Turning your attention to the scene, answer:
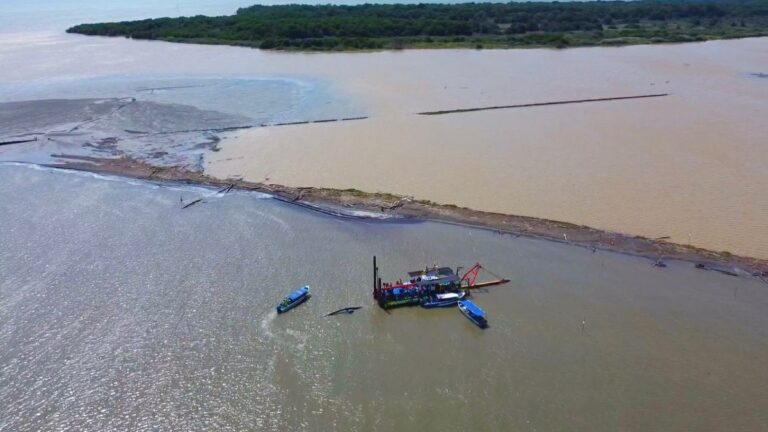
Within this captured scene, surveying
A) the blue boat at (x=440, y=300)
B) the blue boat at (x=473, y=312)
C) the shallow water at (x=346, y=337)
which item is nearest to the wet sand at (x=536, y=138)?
the shallow water at (x=346, y=337)

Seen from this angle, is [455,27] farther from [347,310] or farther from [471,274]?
[347,310]

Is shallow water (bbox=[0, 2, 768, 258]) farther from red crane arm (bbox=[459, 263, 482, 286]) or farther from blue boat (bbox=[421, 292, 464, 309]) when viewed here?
blue boat (bbox=[421, 292, 464, 309])

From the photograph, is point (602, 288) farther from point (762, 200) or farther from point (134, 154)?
point (134, 154)

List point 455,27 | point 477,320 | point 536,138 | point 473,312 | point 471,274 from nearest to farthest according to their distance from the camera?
1. point 477,320
2. point 473,312
3. point 471,274
4. point 536,138
5. point 455,27

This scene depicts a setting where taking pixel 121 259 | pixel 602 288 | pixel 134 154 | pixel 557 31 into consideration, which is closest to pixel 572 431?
pixel 602 288

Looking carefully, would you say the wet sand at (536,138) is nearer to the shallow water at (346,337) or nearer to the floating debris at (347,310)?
the shallow water at (346,337)

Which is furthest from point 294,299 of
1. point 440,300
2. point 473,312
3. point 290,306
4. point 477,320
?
point 477,320

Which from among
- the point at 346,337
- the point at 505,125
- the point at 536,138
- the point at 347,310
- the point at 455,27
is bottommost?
the point at 346,337
